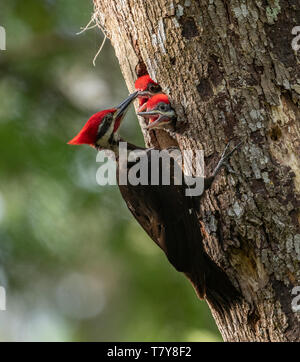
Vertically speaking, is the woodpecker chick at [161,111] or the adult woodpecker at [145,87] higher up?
the adult woodpecker at [145,87]

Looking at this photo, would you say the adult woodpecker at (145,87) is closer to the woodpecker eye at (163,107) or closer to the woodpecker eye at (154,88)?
the woodpecker eye at (154,88)

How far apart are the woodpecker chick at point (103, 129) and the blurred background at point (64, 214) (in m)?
1.22

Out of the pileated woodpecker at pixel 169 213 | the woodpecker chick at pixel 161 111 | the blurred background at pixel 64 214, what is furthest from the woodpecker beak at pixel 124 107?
the blurred background at pixel 64 214

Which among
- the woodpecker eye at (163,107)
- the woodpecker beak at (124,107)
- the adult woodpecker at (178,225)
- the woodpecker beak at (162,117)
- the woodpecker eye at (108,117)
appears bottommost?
the adult woodpecker at (178,225)

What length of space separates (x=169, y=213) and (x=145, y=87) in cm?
76

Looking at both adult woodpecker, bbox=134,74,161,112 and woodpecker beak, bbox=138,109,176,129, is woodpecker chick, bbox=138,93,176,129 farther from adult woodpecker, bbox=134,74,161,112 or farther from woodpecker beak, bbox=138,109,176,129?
adult woodpecker, bbox=134,74,161,112

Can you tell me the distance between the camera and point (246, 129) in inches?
115

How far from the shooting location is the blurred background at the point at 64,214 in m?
4.55

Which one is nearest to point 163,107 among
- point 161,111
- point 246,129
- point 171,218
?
point 161,111

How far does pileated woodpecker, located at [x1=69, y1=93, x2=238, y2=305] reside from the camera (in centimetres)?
301

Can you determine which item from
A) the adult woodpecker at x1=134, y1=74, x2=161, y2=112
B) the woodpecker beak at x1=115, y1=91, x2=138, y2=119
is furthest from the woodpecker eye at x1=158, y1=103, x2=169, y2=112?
the woodpecker beak at x1=115, y1=91, x2=138, y2=119

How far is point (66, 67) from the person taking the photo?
17.2ft

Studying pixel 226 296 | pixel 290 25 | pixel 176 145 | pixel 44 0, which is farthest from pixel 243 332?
pixel 44 0
